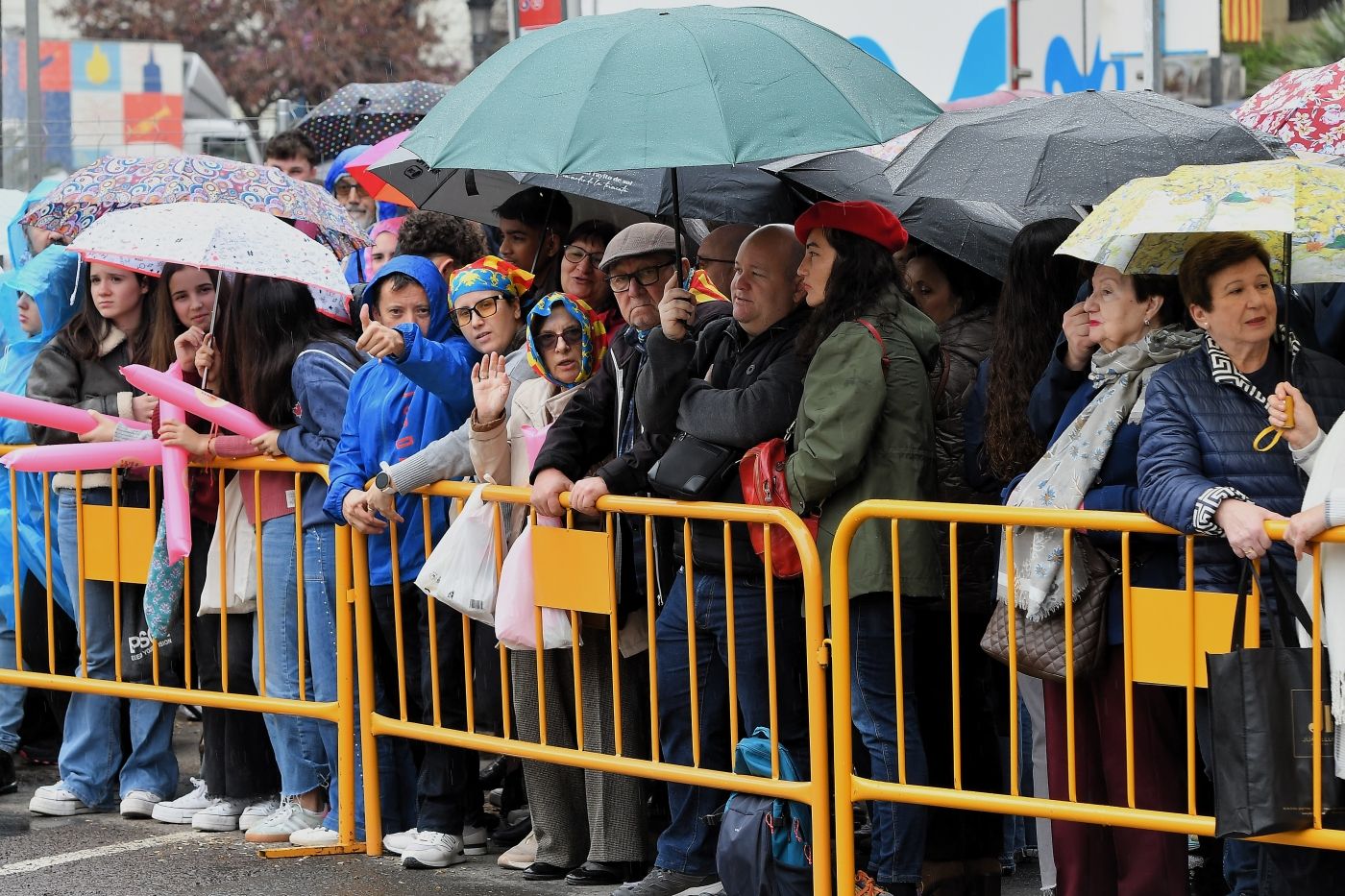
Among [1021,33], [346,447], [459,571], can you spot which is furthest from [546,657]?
[1021,33]

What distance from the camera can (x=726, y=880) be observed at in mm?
5520

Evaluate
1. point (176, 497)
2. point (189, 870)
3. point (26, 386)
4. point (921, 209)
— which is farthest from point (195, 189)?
point (921, 209)

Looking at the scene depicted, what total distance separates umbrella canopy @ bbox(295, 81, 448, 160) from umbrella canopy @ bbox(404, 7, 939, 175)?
20.9 ft

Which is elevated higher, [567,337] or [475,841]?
[567,337]

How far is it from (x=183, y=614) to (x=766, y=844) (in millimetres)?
2801

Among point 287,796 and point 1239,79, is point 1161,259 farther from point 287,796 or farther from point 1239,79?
point 1239,79

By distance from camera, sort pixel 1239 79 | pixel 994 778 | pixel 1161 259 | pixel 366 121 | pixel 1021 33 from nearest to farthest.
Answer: pixel 1161 259 → pixel 994 778 → pixel 366 121 → pixel 1021 33 → pixel 1239 79

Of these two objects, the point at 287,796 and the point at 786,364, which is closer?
the point at 786,364

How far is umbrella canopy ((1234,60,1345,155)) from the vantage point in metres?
6.43

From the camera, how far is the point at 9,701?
311 inches

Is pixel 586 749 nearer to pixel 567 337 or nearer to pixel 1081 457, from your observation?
pixel 567 337

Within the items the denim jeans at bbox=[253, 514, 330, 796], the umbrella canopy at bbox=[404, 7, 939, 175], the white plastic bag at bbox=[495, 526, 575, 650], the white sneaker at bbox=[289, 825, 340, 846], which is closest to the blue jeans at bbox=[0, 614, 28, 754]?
the denim jeans at bbox=[253, 514, 330, 796]

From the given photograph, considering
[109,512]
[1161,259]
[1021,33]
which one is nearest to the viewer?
[1161,259]

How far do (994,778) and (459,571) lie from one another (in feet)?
6.03
